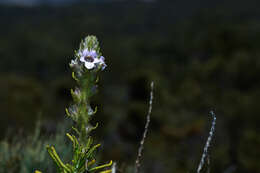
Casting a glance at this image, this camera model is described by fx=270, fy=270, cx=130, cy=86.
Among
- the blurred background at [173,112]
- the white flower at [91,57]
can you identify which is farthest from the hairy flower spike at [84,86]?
the blurred background at [173,112]

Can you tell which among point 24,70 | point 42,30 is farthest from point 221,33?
point 42,30

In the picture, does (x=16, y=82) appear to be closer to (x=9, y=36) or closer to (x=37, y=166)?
(x=37, y=166)

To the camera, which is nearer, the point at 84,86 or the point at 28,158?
the point at 84,86

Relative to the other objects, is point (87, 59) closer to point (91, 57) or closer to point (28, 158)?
point (91, 57)

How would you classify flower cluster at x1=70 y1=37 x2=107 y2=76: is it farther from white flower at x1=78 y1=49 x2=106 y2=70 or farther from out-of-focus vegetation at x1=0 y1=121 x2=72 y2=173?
out-of-focus vegetation at x1=0 y1=121 x2=72 y2=173

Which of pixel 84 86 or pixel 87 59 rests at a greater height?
pixel 87 59

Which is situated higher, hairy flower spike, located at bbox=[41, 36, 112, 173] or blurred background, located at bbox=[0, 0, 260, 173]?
blurred background, located at bbox=[0, 0, 260, 173]

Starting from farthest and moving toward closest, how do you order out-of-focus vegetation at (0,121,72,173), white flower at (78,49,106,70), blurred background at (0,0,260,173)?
blurred background at (0,0,260,173), out-of-focus vegetation at (0,121,72,173), white flower at (78,49,106,70)

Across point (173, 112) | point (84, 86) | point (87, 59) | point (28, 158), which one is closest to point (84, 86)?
point (84, 86)

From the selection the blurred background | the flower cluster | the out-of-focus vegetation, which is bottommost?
the out-of-focus vegetation

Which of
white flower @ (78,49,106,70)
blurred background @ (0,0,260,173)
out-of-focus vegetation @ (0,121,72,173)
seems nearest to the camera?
white flower @ (78,49,106,70)

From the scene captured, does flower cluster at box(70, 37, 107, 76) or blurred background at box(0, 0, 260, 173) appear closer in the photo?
flower cluster at box(70, 37, 107, 76)

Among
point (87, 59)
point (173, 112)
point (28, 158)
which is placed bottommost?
point (28, 158)

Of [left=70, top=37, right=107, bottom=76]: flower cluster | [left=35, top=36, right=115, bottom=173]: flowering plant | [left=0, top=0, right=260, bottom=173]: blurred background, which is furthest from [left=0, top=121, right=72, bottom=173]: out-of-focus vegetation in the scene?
[left=70, top=37, right=107, bottom=76]: flower cluster
